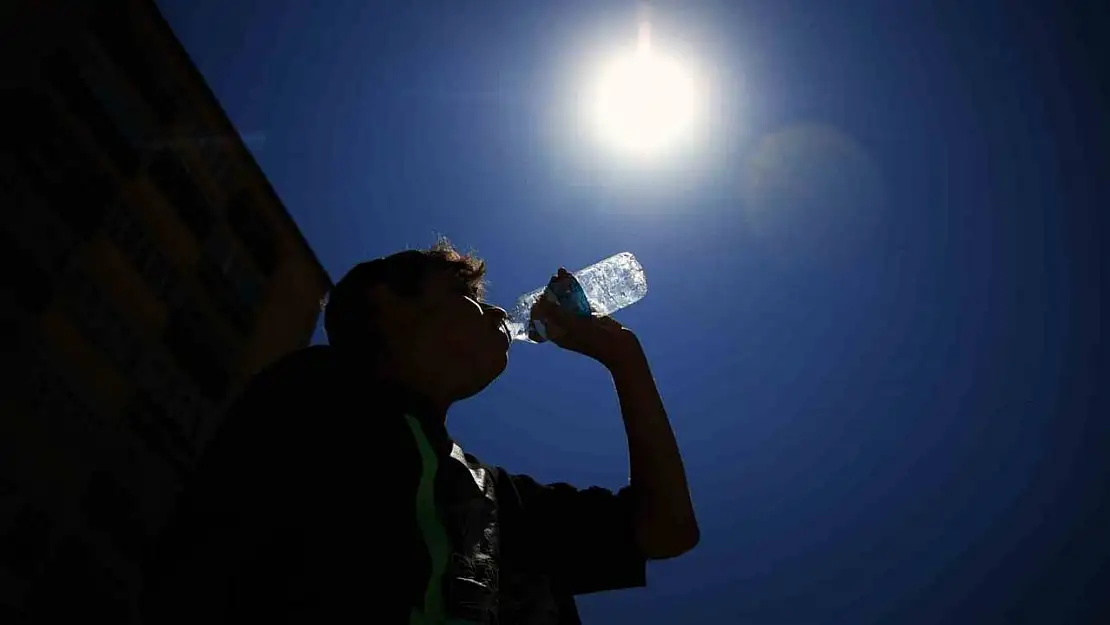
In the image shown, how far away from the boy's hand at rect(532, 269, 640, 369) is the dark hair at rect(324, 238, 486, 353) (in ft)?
1.11

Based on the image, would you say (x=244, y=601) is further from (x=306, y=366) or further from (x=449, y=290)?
(x=449, y=290)

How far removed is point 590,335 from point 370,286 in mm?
856

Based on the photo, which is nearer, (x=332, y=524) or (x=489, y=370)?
(x=332, y=524)

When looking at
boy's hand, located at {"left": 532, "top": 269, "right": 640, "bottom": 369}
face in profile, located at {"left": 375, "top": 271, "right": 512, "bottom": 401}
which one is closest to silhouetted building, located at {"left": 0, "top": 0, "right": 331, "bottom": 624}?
face in profile, located at {"left": 375, "top": 271, "right": 512, "bottom": 401}

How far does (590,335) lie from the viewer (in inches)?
92.4

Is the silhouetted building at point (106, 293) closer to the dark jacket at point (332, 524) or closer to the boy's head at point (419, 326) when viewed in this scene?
the boy's head at point (419, 326)

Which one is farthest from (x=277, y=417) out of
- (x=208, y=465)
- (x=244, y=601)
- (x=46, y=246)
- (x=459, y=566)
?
(x=46, y=246)

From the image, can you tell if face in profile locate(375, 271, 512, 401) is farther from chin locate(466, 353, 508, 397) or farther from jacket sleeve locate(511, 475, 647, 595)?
jacket sleeve locate(511, 475, 647, 595)

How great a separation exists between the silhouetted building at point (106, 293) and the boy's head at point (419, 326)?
476 inches

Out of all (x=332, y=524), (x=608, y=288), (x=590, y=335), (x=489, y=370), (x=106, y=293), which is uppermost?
(x=106, y=293)

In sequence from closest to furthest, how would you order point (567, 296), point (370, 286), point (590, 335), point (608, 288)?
point (370, 286), point (590, 335), point (567, 296), point (608, 288)

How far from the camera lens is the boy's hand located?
7.58 ft

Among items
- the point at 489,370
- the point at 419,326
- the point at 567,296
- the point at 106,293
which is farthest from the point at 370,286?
the point at 106,293

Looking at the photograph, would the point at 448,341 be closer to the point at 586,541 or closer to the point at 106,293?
the point at 586,541
